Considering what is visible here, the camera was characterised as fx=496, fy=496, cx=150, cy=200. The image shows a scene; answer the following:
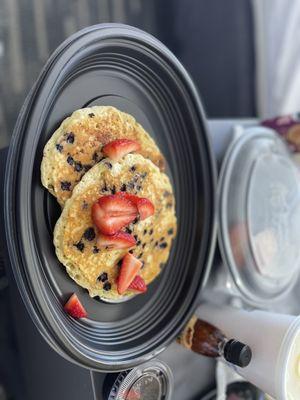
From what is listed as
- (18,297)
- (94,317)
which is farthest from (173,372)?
(18,297)

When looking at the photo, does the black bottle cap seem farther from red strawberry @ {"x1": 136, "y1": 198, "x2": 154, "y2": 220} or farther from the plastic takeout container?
red strawberry @ {"x1": 136, "y1": 198, "x2": 154, "y2": 220}

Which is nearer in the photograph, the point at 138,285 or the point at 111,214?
the point at 111,214

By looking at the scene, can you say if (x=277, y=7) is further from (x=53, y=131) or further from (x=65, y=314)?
(x=65, y=314)

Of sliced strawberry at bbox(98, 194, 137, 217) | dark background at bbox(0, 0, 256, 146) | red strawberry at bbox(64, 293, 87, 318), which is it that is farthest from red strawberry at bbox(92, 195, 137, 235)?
dark background at bbox(0, 0, 256, 146)

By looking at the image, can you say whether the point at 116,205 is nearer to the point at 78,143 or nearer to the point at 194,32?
the point at 78,143

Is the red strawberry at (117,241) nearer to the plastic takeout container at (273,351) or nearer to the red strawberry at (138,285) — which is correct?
the red strawberry at (138,285)

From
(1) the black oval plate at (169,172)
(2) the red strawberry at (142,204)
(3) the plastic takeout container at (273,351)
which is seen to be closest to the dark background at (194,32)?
(1) the black oval plate at (169,172)

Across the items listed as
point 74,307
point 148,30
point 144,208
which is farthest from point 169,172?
point 148,30
